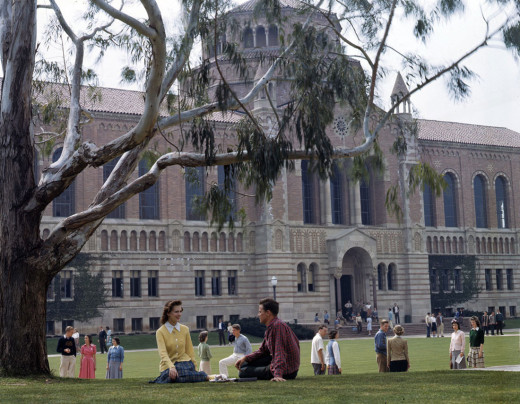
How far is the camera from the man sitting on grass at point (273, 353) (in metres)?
11.8

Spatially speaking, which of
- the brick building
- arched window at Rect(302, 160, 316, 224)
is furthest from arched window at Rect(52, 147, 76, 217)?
arched window at Rect(302, 160, 316, 224)

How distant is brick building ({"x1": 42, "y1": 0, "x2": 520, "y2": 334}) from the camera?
48.9 metres

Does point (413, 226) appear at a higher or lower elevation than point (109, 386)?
higher

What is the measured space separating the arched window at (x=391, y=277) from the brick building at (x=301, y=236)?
10 cm

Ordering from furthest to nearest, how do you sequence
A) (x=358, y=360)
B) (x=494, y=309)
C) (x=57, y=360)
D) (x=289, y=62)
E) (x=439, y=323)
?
(x=494, y=309)
(x=439, y=323)
(x=57, y=360)
(x=358, y=360)
(x=289, y=62)

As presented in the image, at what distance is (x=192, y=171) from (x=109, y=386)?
31.0ft

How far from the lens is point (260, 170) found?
17.3 meters

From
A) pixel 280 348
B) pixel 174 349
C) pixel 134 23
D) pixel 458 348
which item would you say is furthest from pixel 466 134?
pixel 174 349

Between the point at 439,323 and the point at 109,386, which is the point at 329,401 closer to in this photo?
the point at 109,386

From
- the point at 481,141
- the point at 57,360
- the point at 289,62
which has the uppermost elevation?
the point at 481,141

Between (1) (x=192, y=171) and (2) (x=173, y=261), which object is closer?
(1) (x=192, y=171)

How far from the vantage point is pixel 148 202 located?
50.6 meters

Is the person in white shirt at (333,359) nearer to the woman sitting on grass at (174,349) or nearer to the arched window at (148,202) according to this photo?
the woman sitting on grass at (174,349)

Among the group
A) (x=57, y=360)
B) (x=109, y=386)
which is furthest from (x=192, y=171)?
(x=57, y=360)
